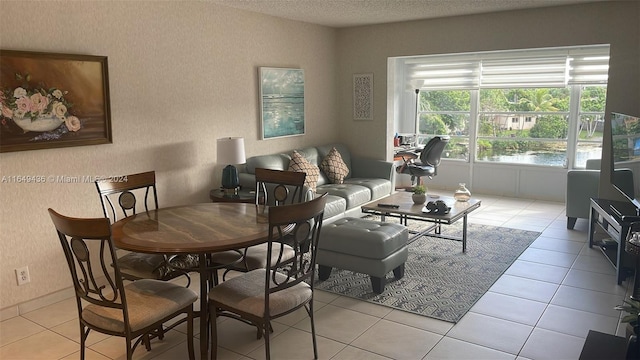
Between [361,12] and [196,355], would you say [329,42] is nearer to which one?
[361,12]

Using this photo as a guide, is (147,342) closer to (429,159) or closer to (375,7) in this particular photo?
(375,7)

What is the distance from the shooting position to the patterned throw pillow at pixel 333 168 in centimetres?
616

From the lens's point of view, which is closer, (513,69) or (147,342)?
(147,342)

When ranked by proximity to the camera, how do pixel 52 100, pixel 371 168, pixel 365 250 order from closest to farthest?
pixel 52 100
pixel 365 250
pixel 371 168

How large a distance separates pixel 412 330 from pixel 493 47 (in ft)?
12.9

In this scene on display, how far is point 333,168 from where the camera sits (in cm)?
616

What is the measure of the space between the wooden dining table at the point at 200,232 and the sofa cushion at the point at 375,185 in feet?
9.11

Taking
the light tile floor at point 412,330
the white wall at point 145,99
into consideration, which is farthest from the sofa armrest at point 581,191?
the white wall at point 145,99

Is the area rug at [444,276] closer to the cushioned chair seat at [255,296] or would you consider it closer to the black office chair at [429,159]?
the cushioned chair seat at [255,296]

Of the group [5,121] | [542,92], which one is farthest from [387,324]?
[542,92]

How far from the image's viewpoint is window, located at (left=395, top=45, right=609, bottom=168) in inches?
263

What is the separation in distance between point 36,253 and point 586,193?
5.39m

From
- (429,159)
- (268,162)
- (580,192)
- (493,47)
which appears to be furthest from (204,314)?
(493,47)

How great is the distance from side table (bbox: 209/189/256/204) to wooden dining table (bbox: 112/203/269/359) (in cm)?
123
